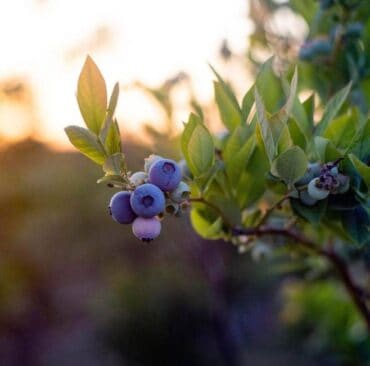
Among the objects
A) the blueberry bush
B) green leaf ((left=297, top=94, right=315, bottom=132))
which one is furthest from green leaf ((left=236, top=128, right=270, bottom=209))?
green leaf ((left=297, top=94, right=315, bottom=132))

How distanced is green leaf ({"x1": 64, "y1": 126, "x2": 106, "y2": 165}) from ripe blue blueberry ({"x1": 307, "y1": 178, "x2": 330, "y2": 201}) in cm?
24

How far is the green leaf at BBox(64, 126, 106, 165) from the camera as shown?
72cm

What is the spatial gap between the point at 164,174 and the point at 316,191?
0.18m

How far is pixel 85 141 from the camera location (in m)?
0.72

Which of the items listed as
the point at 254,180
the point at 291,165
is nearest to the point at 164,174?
the point at 291,165

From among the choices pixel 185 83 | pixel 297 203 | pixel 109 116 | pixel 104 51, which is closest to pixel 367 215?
pixel 297 203

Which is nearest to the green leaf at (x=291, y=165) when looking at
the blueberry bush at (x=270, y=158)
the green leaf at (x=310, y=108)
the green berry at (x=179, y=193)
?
the blueberry bush at (x=270, y=158)

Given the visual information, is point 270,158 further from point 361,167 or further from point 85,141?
point 85,141

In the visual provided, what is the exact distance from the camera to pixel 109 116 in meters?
0.70

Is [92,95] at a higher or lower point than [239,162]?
higher

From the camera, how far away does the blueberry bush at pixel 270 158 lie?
0.71m

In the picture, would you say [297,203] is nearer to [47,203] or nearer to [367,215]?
[367,215]

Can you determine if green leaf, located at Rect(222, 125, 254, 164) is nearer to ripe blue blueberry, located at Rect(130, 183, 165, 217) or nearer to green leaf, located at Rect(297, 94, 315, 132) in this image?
green leaf, located at Rect(297, 94, 315, 132)

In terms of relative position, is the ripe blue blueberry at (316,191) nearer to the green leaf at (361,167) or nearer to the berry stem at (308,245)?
the green leaf at (361,167)
